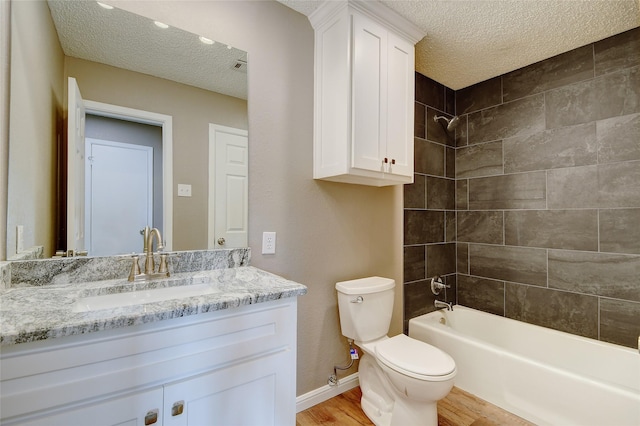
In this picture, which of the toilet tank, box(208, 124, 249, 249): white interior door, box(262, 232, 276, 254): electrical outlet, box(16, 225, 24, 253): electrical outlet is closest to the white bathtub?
the toilet tank

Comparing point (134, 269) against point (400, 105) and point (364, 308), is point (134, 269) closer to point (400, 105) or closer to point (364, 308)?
point (364, 308)

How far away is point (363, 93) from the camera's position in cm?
165

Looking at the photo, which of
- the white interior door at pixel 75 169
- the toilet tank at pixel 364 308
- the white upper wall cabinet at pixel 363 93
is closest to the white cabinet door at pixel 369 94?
the white upper wall cabinet at pixel 363 93

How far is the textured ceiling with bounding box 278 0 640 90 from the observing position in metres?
1.67

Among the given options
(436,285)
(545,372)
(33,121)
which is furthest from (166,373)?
(436,285)

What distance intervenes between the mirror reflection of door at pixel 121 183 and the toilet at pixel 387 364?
114 centimetres

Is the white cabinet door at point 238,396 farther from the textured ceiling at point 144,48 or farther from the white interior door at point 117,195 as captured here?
the textured ceiling at point 144,48

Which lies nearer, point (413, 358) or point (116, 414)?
point (116, 414)

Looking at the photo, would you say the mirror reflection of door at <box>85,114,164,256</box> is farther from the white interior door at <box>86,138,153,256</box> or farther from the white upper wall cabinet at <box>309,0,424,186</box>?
the white upper wall cabinet at <box>309,0,424,186</box>

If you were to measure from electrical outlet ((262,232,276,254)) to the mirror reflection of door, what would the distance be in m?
0.52

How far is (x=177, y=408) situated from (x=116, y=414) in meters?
0.16

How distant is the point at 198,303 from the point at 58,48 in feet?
3.93

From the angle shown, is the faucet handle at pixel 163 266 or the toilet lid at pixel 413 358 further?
the toilet lid at pixel 413 358

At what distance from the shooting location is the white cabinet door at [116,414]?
737 millimetres
